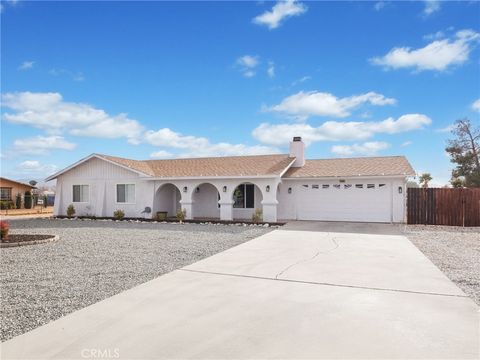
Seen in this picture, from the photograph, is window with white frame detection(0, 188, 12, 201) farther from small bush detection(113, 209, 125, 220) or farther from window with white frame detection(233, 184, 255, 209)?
window with white frame detection(233, 184, 255, 209)

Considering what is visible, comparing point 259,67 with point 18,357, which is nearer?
point 18,357

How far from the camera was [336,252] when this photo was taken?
958 cm

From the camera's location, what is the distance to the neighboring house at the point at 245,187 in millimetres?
18125

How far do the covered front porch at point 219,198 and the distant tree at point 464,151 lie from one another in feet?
70.3

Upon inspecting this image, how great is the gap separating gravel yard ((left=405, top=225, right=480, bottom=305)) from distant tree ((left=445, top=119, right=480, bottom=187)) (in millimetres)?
18427

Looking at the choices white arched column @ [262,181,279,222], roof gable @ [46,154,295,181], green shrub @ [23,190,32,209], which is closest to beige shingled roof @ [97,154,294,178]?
roof gable @ [46,154,295,181]

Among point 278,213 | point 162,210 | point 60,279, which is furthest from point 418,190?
point 60,279

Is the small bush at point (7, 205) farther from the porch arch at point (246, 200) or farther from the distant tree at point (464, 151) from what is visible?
the distant tree at point (464, 151)

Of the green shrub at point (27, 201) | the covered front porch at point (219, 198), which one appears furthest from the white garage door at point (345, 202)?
the green shrub at point (27, 201)

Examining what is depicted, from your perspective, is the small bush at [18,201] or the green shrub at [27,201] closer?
the small bush at [18,201]

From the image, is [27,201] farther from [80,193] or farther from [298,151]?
[298,151]

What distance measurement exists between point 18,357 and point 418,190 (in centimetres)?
1796

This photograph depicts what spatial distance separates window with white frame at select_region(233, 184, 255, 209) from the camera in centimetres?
2045

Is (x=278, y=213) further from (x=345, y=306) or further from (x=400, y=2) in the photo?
(x=345, y=306)
